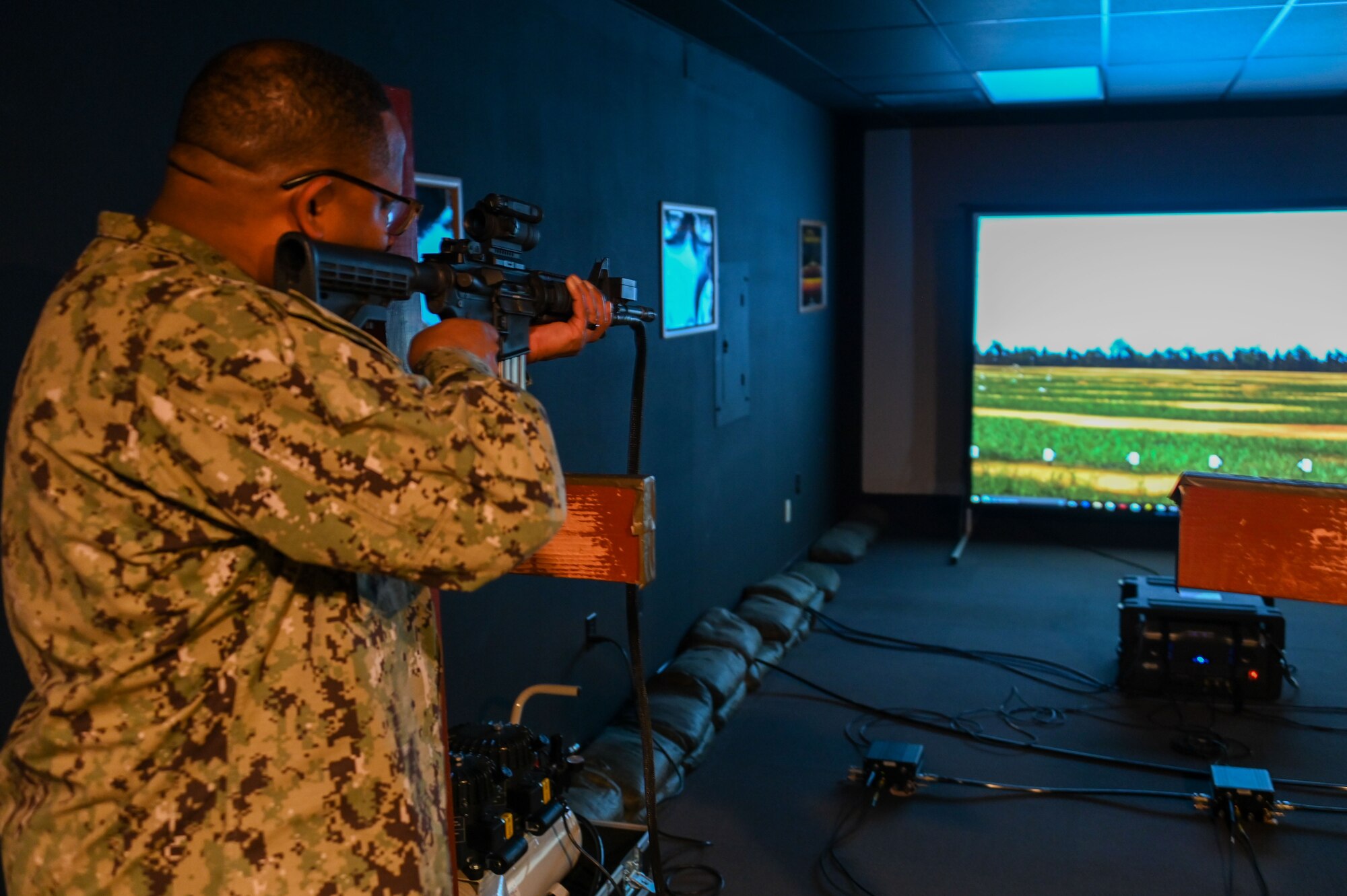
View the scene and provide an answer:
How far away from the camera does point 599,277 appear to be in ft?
4.83

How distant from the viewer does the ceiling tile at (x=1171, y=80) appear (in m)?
4.88

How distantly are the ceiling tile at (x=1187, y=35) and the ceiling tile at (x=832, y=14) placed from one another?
74 centimetres

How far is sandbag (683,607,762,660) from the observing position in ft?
13.7

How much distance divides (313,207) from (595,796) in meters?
2.27

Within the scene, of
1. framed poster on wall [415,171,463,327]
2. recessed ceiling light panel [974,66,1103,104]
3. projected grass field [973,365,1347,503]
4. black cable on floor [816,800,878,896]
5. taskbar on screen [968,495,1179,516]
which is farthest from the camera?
taskbar on screen [968,495,1179,516]

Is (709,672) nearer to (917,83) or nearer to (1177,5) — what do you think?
(1177,5)

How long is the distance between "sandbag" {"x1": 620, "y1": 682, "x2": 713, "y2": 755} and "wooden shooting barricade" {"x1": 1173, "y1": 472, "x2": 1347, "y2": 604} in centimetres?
225

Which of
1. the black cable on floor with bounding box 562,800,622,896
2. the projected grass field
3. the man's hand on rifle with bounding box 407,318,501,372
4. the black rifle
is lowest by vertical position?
the black cable on floor with bounding box 562,800,622,896

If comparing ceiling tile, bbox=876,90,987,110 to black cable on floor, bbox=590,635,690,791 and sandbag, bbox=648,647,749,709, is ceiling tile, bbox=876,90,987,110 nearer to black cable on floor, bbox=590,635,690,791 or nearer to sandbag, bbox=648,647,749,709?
sandbag, bbox=648,647,749,709

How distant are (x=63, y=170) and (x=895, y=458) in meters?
5.49

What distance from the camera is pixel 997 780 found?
3311 millimetres

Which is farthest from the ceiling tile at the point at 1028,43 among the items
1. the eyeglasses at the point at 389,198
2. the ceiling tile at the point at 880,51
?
the eyeglasses at the point at 389,198

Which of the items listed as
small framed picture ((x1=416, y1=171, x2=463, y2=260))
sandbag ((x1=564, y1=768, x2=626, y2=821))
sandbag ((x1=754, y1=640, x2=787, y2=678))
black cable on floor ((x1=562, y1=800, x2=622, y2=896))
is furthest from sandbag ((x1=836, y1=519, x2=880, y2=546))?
black cable on floor ((x1=562, y1=800, x2=622, y2=896))

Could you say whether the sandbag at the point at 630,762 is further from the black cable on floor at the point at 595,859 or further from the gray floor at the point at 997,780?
the black cable on floor at the point at 595,859
